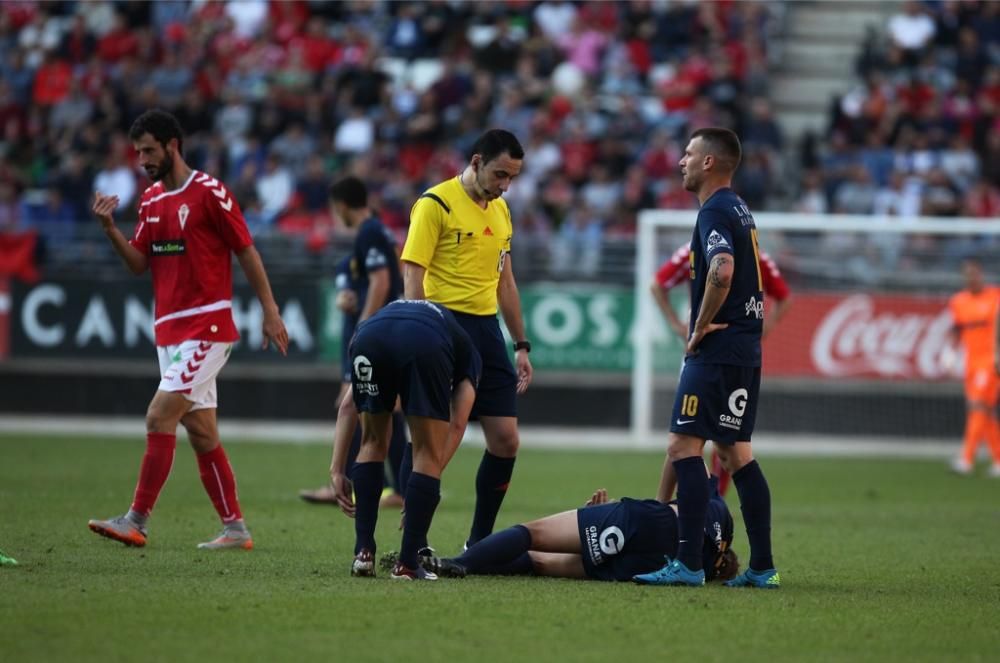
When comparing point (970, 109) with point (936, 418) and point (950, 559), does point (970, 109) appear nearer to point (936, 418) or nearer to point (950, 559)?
point (936, 418)

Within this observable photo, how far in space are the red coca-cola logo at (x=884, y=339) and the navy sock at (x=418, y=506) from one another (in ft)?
43.6

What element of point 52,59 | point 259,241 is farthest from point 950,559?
point 52,59

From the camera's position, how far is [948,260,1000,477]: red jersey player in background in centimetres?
1755

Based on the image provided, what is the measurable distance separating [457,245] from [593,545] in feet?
5.99

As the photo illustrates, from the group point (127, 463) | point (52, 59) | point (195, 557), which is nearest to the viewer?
point (195, 557)

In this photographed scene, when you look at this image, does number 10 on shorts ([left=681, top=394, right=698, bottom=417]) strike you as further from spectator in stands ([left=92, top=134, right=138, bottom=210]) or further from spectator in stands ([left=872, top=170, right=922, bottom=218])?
spectator in stands ([left=92, top=134, right=138, bottom=210])

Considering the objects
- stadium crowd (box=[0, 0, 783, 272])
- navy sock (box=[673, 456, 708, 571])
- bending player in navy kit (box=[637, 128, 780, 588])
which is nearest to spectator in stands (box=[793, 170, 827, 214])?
stadium crowd (box=[0, 0, 783, 272])

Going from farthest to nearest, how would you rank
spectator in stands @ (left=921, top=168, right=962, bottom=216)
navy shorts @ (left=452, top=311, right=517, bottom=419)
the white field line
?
spectator in stands @ (left=921, top=168, right=962, bottom=216)
the white field line
navy shorts @ (left=452, top=311, right=517, bottom=419)

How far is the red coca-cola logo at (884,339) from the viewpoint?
20000 mm

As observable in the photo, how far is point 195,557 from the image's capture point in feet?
28.4

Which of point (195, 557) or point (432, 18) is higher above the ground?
point (432, 18)

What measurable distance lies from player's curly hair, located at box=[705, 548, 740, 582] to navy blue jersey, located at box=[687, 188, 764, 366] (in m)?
1.05

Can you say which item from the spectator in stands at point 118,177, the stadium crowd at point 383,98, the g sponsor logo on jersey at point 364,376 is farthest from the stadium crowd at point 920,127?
the g sponsor logo on jersey at point 364,376

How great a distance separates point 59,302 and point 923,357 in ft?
38.6
